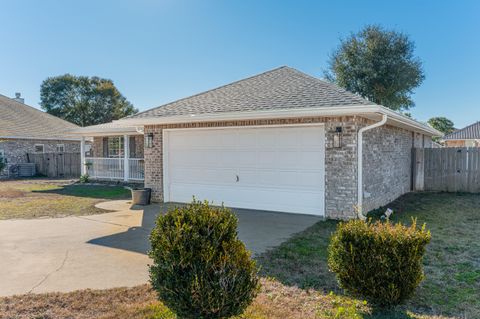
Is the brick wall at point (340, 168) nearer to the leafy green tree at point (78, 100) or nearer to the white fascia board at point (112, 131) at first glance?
the white fascia board at point (112, 131)

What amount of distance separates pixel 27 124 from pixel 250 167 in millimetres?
22774

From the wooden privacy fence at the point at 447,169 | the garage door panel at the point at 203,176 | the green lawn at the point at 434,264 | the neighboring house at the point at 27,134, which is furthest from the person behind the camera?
the neighboring house at the point at 27,134

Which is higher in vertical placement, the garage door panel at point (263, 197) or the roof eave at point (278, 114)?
the roof eave at point (278, 114)

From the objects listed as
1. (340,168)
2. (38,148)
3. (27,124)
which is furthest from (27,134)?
(340,168)

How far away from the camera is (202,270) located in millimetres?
3088

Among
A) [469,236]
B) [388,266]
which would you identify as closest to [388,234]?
[388,266]

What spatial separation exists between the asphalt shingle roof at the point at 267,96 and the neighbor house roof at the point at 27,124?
1398 cm

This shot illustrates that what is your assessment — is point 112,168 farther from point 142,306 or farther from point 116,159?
point 142,306

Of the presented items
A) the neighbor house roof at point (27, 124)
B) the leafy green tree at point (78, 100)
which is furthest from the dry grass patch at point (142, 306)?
the leafy green tree at point (78, 100)

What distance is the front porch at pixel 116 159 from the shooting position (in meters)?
17.5

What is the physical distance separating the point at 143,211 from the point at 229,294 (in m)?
7.29

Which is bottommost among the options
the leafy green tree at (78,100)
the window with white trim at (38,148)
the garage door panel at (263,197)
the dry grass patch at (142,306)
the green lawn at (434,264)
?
the green lawn at (434,264)

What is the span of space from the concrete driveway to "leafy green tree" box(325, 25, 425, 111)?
17637 mm

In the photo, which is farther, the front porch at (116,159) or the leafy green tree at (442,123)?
the leafy green tree at (442,123)
